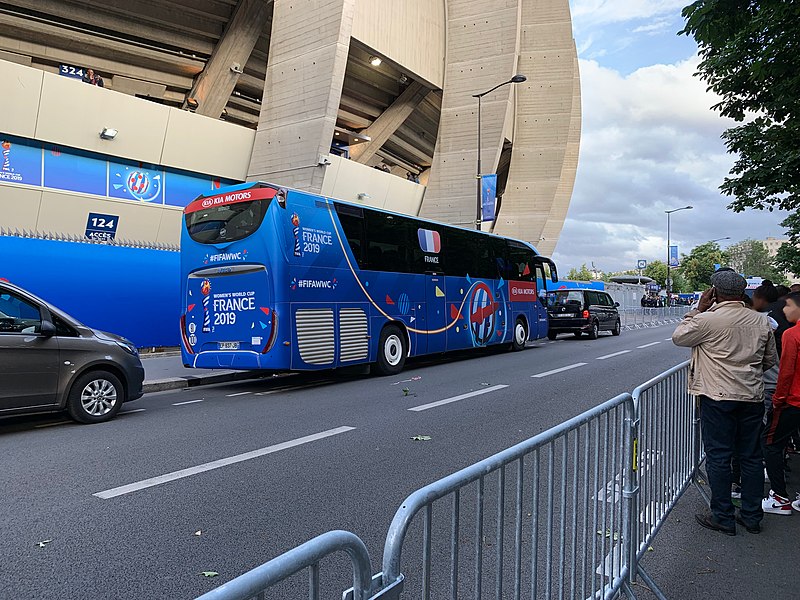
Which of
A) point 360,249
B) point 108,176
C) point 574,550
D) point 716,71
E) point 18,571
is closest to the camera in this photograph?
point 574,550

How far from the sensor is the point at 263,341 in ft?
32.4

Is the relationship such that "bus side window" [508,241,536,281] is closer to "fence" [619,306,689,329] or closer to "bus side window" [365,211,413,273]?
"bus side window" [365,211,413,273]

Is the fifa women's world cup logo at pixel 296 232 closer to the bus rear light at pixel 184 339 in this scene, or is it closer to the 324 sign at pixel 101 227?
the bus rear light at pixel 184 339

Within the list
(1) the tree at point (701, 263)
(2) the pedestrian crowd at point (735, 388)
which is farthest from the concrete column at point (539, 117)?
(1) the tree at point (701, 263)

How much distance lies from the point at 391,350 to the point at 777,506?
8692 millimetres

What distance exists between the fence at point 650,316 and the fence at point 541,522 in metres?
33.2

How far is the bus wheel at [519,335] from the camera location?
18.0 m

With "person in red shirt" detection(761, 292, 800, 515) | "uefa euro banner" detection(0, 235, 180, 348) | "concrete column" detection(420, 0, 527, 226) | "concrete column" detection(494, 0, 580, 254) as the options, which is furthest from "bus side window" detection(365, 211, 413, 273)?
"concrete column" detection(494, 0, 580, 254)

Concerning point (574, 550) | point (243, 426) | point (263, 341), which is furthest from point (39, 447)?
point (574, 550)

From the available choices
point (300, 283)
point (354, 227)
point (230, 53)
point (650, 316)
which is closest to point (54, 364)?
point (300, 283)

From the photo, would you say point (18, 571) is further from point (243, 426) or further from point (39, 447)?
point (243, 426)

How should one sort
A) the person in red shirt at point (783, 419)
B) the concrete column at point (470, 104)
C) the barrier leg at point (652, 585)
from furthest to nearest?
the concrete column at point (470, 104)
the person in red shirt at point (783, 419)
the barrier leg at point (652, 585)

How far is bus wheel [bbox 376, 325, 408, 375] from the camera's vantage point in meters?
12.1

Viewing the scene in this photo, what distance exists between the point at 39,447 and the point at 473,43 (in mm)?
26940
